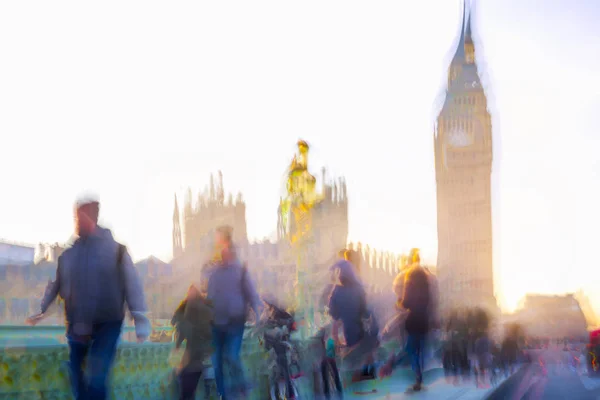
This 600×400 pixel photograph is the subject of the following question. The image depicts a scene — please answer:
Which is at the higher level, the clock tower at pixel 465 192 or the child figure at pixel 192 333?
the clock tower at pixel 465 192

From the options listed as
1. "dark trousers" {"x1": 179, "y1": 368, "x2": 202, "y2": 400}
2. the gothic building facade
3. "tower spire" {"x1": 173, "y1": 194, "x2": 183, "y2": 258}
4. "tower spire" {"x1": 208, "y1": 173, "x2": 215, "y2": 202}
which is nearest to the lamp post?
"dark trousers" {"x1": 179, "y1": 368, "x2": 202, "y2": 400}

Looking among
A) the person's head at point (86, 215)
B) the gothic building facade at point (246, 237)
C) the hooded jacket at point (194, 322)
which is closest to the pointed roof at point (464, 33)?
the gothic building facade at point (246, 237)

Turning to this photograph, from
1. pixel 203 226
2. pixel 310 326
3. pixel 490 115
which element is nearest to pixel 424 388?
pixel 310 326

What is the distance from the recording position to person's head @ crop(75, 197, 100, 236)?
4.95 meters

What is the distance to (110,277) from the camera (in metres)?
4.96

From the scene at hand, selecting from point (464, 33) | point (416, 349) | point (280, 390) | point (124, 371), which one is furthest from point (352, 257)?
point (464, 33)

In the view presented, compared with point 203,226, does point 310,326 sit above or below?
below

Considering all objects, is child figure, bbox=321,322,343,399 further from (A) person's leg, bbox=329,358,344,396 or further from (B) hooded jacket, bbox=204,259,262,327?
(B) hooded jacket, bbox=204,259,262,327

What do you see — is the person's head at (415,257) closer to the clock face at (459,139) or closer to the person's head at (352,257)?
the person's head at (352,257)

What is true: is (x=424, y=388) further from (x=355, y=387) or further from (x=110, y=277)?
(x=110, y=277)

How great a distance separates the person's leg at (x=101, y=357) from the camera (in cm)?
488

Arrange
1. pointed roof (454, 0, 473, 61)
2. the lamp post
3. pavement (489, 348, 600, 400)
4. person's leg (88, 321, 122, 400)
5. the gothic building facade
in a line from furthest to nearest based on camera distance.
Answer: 1. pointed roof (454, 0, 473, 61)
2. the gothic building facade
3. the lamp post
4. pavement (489, 348, 600, 400)
5. person's leg (88, 321, 122, 400)

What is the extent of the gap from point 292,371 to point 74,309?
112 inches

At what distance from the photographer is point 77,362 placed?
193 inches
